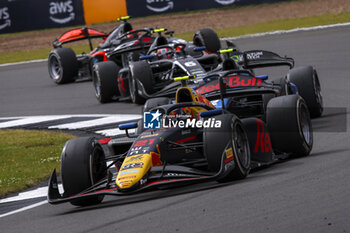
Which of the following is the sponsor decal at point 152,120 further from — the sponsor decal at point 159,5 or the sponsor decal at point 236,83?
the sponsor decal at point 159,5

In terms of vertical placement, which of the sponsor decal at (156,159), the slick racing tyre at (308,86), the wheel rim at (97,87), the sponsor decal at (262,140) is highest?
the sponsor decal at (156,159)

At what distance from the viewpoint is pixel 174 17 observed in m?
34.6

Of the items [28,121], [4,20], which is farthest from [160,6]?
[28,121]

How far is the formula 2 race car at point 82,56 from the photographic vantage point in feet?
70.8

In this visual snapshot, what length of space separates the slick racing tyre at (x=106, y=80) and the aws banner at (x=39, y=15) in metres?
16.7

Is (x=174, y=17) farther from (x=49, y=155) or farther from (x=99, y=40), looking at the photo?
(x=49, y=155)

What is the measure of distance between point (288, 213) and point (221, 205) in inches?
35.6

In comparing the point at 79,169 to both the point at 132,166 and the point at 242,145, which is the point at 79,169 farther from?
the point at 242,145

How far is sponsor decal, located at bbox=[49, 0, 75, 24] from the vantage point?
34.7 m

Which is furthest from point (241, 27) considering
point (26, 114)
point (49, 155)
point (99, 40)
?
point (49, 155)

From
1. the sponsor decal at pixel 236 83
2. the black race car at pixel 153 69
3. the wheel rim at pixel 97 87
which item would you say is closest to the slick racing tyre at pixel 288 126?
the sponsor decal at pixel 236 83

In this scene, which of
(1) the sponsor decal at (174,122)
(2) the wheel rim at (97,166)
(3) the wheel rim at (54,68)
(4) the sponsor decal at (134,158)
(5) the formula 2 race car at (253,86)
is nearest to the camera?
(4) the sponsor decal at (134,158)

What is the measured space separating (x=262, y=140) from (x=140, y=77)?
728cm

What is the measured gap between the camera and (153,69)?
17.9 meters
